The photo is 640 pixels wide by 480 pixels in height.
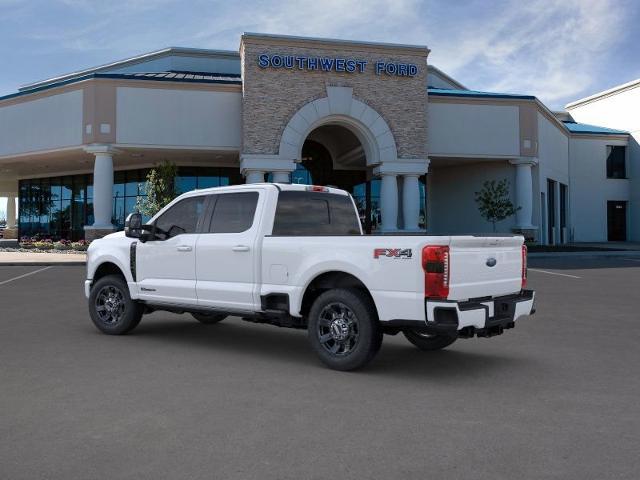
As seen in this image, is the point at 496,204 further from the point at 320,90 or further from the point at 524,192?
→ the point at 320,90

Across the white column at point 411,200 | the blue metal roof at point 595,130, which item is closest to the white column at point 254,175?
the white column at point 411,200

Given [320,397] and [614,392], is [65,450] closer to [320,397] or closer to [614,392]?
[320,397]

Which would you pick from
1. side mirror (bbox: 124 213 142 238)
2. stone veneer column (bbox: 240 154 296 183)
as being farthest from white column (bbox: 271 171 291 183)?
side mirror (bbox: 124 213 142 238)

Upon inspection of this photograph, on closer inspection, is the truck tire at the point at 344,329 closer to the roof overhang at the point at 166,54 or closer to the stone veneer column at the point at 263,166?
the stone veneer column at the point at 263,166

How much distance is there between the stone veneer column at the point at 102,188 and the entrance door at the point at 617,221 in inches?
1366

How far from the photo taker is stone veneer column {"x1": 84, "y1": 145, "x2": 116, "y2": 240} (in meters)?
29.9

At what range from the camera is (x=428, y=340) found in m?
7.56

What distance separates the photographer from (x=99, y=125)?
2945cm

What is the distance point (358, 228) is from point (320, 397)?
11.3 feet

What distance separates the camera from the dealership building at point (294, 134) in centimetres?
2945

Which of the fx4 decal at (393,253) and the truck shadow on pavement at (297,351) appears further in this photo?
the truck shadow on pavement at (297,351)

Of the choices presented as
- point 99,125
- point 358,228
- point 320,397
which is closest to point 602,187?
point 99,125

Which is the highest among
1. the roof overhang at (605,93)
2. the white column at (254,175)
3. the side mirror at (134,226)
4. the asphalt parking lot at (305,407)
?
the roof overhang at (605,93)

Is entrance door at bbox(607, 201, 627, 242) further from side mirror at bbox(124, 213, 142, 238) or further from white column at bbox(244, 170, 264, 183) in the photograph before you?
side mirror at bbox(124, 213, 142, 238)
